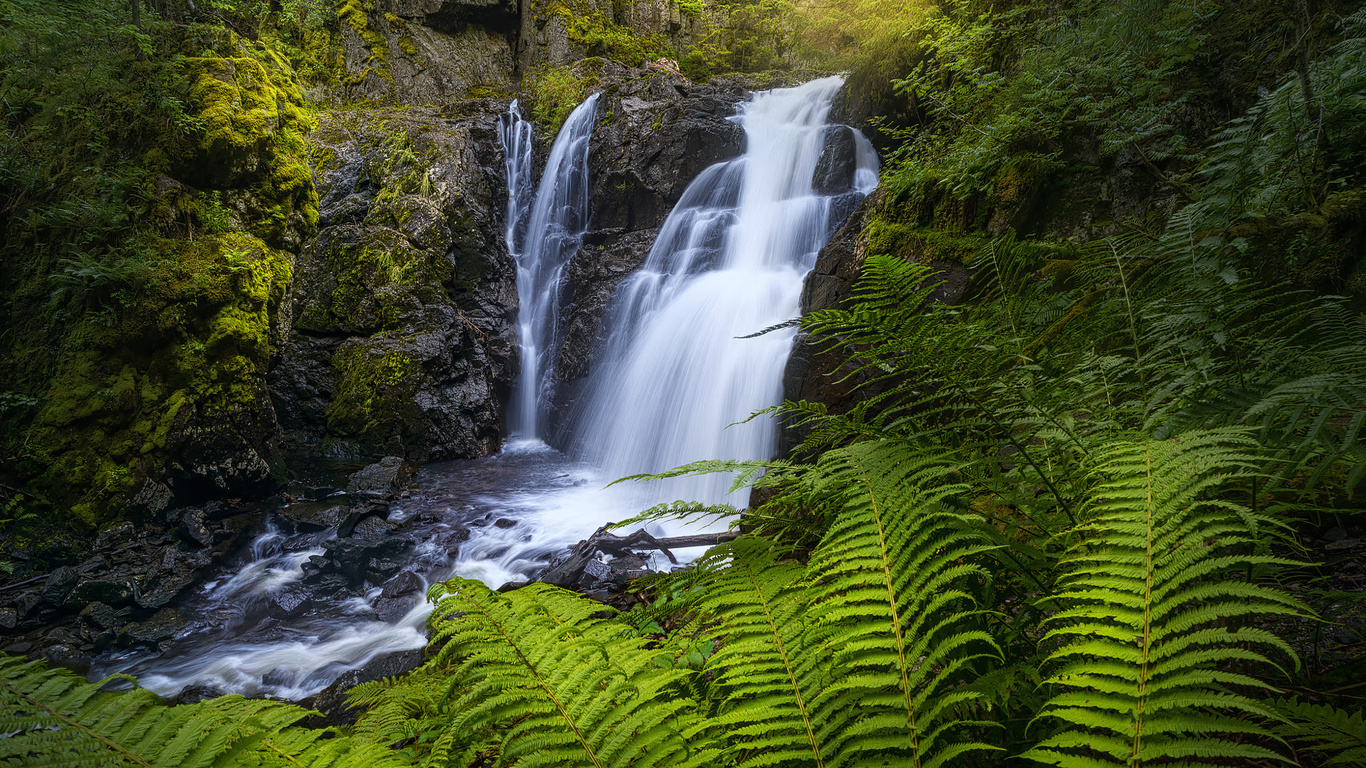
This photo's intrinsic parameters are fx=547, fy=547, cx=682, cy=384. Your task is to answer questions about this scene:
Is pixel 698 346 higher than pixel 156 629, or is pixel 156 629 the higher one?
pixel 698 346

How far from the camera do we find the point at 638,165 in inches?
534

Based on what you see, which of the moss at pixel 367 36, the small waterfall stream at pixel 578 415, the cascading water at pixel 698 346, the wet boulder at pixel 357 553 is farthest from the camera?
the moss at pixel 367 36

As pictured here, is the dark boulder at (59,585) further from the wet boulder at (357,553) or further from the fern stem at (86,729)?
the fern stem at (86,729)

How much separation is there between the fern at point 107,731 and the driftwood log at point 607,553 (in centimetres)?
345

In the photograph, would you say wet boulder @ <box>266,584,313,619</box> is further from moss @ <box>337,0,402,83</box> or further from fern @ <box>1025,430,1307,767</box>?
moss @ <box>337,0,402,83</box>

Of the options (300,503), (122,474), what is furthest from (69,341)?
(300,503)

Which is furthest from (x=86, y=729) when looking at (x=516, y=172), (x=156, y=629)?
(x=516, y=172)

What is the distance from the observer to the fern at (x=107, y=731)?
91 centimetres

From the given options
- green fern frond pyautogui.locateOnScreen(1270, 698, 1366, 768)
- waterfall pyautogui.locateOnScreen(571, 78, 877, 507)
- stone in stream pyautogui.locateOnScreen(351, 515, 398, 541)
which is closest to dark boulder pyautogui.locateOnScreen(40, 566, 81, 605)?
stone in stream pyautogui.locateOnScreen(351, 515, 398, 541)

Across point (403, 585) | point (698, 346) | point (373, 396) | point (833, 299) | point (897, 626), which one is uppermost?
point (833, 299)

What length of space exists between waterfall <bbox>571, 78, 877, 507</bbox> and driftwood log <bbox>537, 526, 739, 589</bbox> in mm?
1933

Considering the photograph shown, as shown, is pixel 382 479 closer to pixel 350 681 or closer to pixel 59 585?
pixel 59 585

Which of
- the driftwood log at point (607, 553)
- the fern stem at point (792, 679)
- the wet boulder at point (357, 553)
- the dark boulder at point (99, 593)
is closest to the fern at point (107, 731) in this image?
the fern stem at point (792, 679)

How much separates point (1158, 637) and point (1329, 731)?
0.47 meters
